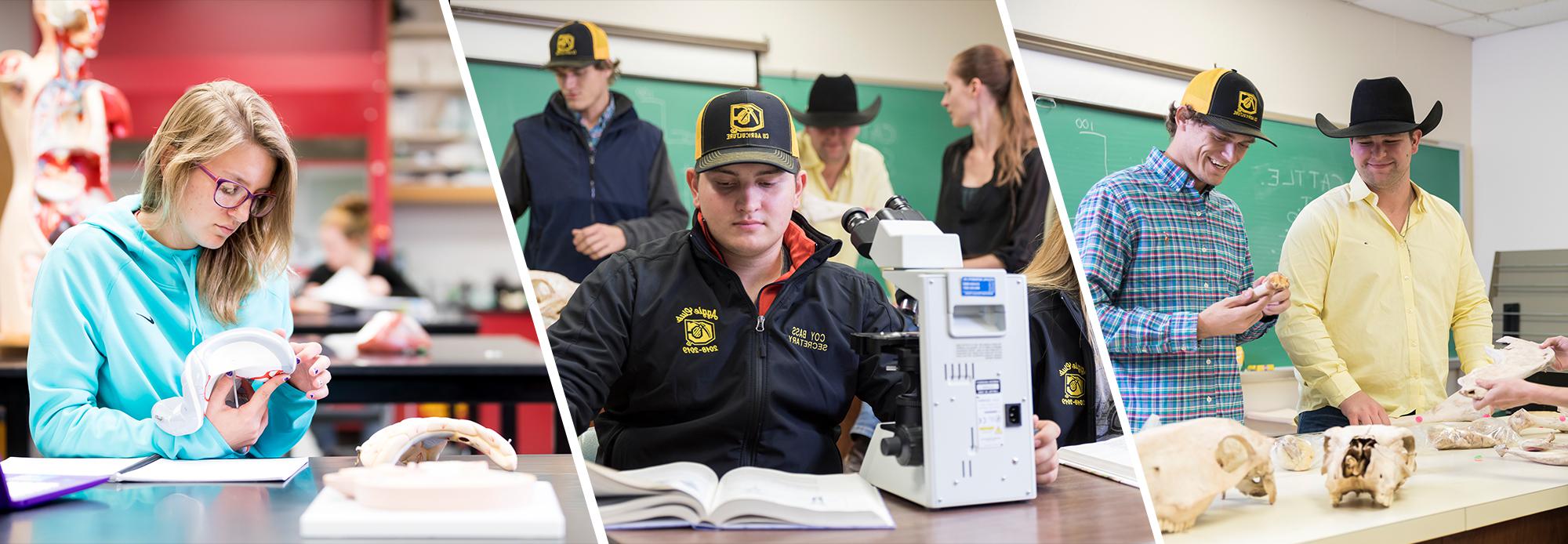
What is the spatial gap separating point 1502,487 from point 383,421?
4.68 m

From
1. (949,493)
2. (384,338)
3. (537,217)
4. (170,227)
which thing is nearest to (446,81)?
(384,338)

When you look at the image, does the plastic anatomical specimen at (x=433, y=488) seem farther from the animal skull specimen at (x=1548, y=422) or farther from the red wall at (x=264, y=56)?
the red wall at (x=264, y=56)

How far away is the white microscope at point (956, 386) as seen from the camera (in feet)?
4.48

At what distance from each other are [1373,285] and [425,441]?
2.22 metres

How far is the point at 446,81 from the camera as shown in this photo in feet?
23.7

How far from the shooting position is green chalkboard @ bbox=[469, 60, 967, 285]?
10.8ft

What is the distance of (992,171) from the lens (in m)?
3.63

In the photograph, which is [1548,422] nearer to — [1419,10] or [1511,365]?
[1511,365]

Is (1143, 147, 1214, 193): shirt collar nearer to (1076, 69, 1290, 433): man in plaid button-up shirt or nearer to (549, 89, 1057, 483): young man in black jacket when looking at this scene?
(1076, 69, 1290, 433): man in plaid button-up shirt

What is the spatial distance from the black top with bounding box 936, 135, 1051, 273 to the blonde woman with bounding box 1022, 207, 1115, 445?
1168 mm

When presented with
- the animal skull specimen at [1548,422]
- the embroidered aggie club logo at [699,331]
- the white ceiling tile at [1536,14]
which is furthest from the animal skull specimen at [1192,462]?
the white ceiling tile at [1536,14]

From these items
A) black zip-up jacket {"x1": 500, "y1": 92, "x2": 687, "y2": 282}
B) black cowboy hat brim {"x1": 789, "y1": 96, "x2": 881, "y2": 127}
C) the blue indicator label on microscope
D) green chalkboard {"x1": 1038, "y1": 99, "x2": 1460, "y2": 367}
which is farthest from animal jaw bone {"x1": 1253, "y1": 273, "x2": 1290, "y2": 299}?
black cowboy hat brim {"x1": 789, "y1": 96, "x2": 881, "y2": 127}

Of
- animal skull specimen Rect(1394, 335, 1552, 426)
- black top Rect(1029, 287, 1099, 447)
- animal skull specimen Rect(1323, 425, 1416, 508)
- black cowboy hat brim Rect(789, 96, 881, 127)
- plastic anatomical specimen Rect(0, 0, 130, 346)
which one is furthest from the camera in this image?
black cowboy hat brim Rect(789, 96, 881, 127)

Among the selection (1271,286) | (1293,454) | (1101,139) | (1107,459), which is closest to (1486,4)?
(1101,139)
